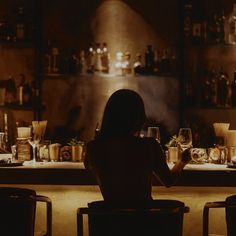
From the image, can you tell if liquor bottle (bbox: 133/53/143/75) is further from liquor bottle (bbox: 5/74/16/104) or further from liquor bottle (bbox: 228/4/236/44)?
liquor bottle (bbox: 5/74/16/104)

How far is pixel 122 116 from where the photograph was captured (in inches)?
116

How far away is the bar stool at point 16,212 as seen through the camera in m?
2.89

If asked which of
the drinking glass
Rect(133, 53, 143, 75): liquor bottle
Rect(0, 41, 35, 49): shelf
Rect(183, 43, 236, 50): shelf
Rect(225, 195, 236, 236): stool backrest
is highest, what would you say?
Rect(0, 41, 35, 49): shelf

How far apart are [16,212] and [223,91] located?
303cm

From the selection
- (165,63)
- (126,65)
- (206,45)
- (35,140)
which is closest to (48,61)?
(126,65)

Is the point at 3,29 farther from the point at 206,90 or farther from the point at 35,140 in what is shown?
the point at 35,140

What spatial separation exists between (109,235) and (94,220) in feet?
0.34

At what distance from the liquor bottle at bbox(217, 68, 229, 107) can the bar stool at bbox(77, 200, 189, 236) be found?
2894 millimetres

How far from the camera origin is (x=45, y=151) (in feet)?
13.5

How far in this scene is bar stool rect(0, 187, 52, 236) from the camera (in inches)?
114

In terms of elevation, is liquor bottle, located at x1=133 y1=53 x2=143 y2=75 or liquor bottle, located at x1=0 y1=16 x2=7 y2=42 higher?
liquor bottle, located at x1=0 y1=16 x2=7 y2=42

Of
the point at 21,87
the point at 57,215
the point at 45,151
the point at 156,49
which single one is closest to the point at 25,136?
the point at 45,151

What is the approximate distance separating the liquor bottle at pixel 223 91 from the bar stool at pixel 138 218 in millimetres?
2894

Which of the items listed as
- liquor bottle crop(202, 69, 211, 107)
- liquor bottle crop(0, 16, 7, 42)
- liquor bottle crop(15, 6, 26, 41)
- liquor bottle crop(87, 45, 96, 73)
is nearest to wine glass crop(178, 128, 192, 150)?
liquor bottle crop(202, 69, 211, 107)
